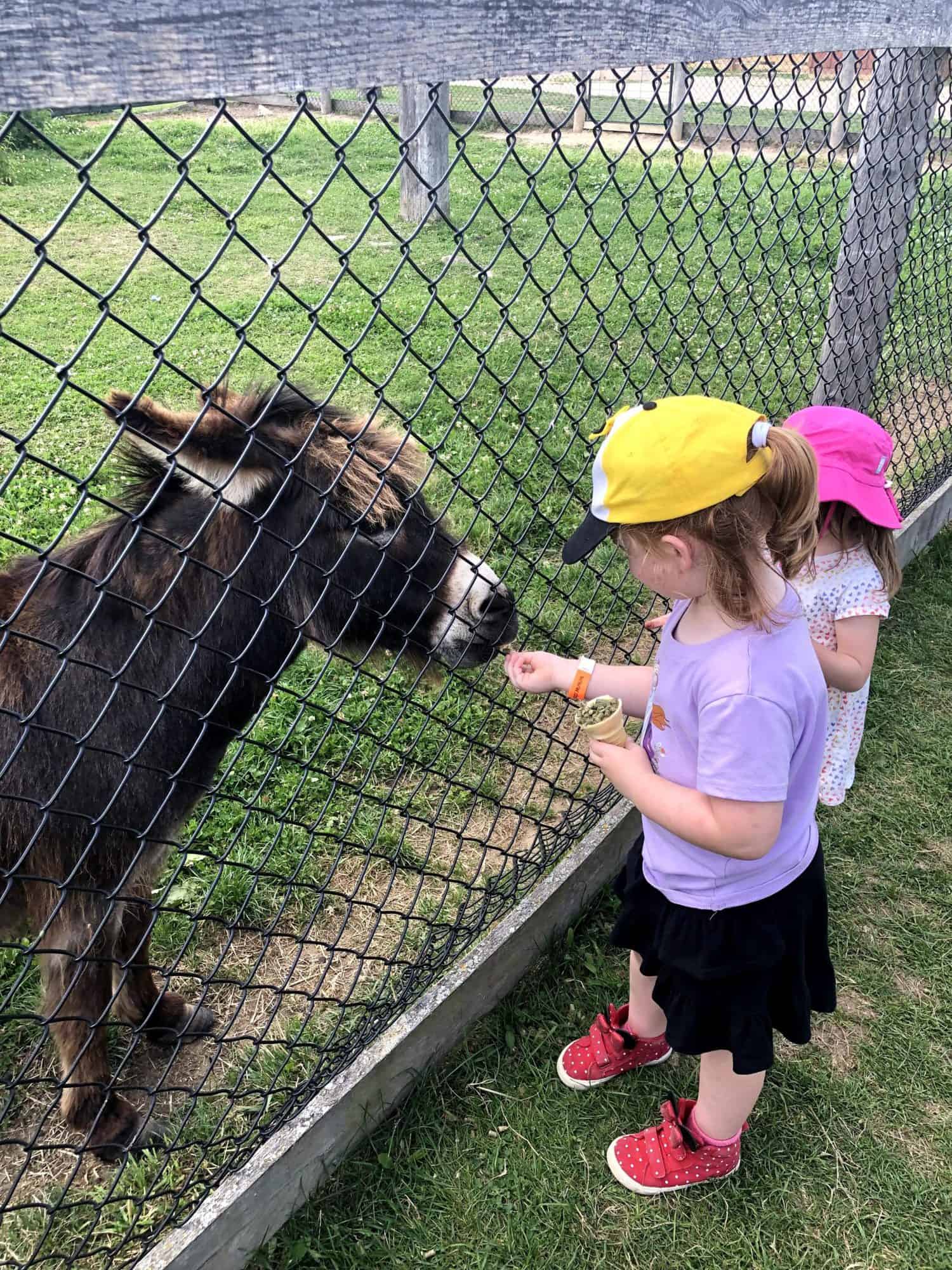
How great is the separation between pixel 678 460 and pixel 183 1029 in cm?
227

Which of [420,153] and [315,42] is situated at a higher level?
[420,153]

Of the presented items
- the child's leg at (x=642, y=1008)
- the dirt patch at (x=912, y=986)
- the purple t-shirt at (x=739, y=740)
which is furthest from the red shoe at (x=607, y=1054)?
the dirt patch at (x=912, y=986)

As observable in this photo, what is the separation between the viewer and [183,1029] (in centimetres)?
279

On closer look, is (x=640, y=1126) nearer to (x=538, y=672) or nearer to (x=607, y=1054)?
(x=607, y=1054)

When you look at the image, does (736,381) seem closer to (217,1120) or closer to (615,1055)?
(615,1055)

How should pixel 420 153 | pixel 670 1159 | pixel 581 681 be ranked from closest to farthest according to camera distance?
pixel 581 681
pixel 670 1159
pixel 420 153

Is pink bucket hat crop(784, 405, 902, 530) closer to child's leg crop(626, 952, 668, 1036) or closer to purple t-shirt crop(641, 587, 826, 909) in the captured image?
purple t-shirt crop(641, 587, 826, 909)

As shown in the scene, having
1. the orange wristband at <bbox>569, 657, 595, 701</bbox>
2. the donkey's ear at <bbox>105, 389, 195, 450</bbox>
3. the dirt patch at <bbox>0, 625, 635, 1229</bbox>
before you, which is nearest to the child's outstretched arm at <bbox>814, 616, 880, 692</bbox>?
the orange wristband at <bbox>569, 657, 595, 701</bbox>

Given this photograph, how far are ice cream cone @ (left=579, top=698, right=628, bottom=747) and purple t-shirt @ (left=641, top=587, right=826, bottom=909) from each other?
93 mm

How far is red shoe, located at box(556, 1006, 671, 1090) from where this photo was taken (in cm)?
260

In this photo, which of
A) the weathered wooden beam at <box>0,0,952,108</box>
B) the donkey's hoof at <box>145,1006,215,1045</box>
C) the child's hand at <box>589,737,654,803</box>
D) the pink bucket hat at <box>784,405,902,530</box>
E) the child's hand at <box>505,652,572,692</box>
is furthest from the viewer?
the donkey's hoof at <box>145,1006,215,1045</box>

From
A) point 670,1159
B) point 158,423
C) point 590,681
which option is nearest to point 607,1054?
point 670,1159

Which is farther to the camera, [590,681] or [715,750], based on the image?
[590,681]

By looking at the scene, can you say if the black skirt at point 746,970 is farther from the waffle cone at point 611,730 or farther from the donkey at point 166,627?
the donkey at point 166,627
